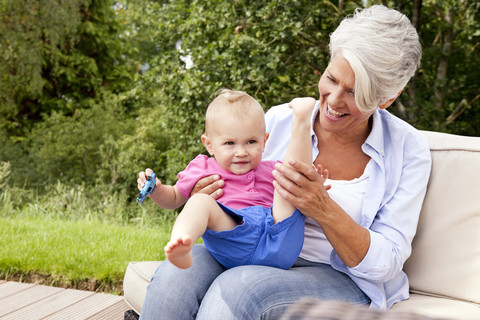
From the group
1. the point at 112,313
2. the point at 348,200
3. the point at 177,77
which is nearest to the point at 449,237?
the point at 348,200

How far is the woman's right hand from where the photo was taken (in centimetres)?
190

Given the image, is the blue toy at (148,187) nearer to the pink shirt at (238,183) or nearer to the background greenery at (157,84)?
the pink shirt at (238,183)

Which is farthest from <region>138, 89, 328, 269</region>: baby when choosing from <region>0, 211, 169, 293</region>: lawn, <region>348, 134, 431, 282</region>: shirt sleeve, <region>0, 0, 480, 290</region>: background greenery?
<region>0, 0, 480, 290</region>: background greenery

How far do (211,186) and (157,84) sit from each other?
417 cm

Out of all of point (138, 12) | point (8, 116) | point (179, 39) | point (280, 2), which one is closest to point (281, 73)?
point (280, 2)

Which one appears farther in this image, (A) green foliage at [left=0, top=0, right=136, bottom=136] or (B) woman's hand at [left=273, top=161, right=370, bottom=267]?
(A) green foliage at [left=0, top=0, right=136, bottom=136]

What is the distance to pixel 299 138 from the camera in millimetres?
1717

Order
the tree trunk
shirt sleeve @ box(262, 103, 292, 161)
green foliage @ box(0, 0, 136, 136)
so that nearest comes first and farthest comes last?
shirt sleeve @ box(262, 103, 292, 161)
the tree trunk
green foliage @ box(0, 0, 136, 136)

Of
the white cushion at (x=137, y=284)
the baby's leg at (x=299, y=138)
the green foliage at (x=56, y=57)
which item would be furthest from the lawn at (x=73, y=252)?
the green foliage at (x=56, y=57)

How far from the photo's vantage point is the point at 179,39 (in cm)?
565

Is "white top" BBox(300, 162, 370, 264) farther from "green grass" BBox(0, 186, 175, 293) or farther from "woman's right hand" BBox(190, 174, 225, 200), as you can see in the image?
"green grass" BBox(0, 186, 175, 293)

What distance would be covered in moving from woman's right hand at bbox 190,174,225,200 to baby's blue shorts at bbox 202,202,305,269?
0.42 feet

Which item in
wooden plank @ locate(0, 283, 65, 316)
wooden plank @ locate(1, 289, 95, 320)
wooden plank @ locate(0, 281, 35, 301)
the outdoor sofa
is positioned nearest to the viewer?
the outdoor sofa

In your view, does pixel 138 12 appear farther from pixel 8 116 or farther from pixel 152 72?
pixel 152 72
